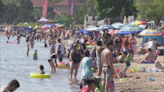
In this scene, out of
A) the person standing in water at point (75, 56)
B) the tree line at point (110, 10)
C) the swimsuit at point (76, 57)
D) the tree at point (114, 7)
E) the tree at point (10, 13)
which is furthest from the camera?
the tree at point (10, 13)

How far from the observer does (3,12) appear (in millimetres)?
117500

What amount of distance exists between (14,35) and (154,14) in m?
35.8

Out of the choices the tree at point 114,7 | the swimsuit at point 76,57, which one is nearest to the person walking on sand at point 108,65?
the swimsuit at point 76,57

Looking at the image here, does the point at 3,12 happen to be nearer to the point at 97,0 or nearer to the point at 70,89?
the point at 97,0

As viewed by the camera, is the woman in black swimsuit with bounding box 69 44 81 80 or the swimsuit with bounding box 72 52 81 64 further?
the swimsuit with bounding box 72 52 81 64

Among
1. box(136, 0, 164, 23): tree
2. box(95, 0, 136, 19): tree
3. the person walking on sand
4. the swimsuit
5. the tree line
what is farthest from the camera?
box(95, 0, 136, 19): tree

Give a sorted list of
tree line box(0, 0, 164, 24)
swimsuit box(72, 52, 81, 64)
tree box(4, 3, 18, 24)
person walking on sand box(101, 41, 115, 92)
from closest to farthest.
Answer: person walking on sand box(101, 41, 115, 92) < swimsuit box(72, 52, 81, 64) < tree line box(0, 0, 164, 24) < tree box(4, 3, 18, 24)

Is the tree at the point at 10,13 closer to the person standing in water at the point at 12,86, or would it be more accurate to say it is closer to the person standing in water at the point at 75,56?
the person standing in water at the point at 75,56

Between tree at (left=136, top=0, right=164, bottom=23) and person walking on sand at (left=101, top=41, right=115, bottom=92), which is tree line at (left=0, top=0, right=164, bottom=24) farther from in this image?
person walking on sand at (left=101, top=41, right=115, bottom=92)

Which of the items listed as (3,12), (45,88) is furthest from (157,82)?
(3,12)

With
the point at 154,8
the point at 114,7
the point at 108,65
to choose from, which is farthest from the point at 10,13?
the point at 108,65

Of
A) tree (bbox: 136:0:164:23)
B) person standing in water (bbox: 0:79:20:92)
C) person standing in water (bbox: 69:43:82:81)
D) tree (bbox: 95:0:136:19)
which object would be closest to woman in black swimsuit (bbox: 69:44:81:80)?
person standing in water (bbox: 69:43:82:81)

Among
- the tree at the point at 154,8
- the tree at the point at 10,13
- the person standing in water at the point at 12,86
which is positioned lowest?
the person standing in water at the point at 12,86

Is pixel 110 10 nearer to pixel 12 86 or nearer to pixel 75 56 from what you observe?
pixel 75 56
